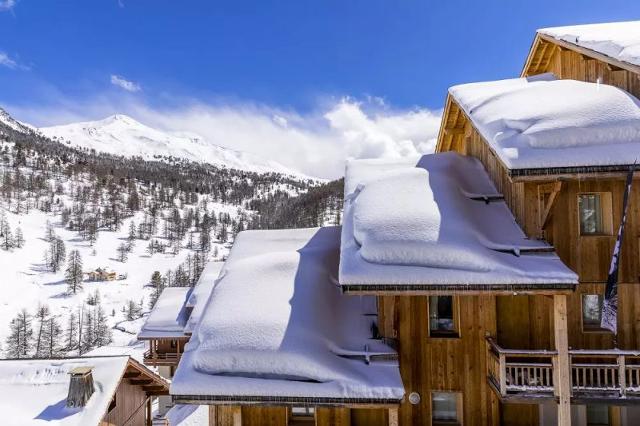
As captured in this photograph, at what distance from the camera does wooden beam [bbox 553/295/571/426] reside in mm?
8633

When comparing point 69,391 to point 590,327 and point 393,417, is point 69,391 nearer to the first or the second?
point 393,417

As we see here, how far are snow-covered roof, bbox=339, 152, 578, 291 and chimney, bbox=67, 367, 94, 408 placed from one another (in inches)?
469

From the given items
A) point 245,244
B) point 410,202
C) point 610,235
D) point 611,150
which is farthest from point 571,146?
point 245,244

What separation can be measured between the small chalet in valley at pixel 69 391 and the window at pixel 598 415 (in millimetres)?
15835

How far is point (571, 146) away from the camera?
934 cm

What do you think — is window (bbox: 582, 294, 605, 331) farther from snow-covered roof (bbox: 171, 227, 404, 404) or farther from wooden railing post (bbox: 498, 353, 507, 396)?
snow-covered roof (bbox: 171, 227, 404, 404)

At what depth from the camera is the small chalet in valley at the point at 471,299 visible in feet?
28.6

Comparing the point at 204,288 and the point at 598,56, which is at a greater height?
the point at 598,56

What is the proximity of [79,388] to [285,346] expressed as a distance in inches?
424

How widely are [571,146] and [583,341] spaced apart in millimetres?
4930

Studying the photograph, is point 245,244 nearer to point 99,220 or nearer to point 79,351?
point 79,351

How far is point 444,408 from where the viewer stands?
10266 mm

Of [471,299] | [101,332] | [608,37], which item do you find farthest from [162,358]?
[101,332]

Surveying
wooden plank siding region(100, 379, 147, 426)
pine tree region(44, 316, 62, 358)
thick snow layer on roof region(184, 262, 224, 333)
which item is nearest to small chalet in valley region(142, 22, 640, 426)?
wooden plank siding region(100, 379, 147, 426)
